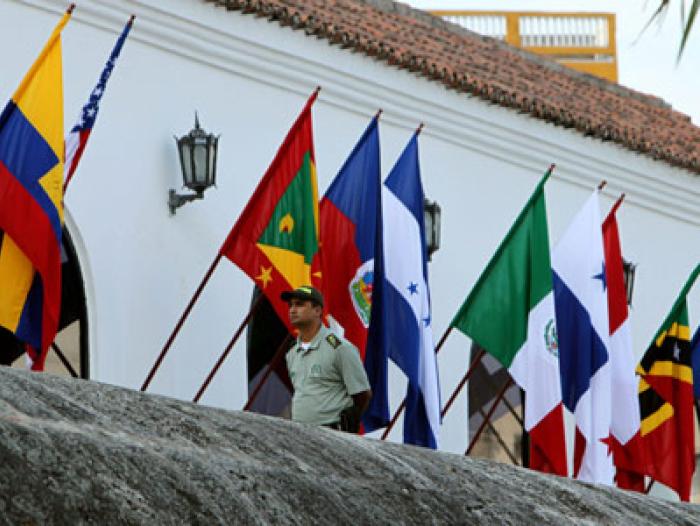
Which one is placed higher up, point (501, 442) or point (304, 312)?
point (304, 312)

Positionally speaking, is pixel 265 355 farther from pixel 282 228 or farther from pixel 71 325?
pixel 282 228

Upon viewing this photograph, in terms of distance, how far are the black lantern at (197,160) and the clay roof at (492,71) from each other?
102cm

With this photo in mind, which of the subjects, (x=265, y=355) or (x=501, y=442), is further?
(x=501, y=442)

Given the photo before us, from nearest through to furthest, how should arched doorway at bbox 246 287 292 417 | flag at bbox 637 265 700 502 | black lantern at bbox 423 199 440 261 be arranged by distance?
flag at bbox 637 265 700 502 < arched doorway at bbox 246 287 292 417 < black lantern at bbox 423 199 440 261

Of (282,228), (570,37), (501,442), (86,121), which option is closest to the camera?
(86,121)

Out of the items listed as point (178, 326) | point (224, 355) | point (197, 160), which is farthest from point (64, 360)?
point (197, 160)

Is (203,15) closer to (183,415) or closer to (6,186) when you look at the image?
(6,186)

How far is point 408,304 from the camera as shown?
10.8 metres

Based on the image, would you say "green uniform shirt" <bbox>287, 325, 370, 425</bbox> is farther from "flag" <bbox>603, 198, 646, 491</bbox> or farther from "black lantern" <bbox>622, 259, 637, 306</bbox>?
"black lantern" <bbox>622, 259, 637, 306</bbox>

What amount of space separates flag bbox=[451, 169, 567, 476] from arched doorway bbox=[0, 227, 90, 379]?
93.5 inches

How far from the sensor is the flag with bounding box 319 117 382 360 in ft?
35.2

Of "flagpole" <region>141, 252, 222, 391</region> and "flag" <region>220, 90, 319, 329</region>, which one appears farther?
"flagpole" <region>141, 252, 222, 391</region>

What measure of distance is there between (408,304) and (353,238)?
0.49 metres

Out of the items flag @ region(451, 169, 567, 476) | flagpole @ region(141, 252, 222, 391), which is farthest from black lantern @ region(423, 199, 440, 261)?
flag @ region(451, 169, 567, 476)
